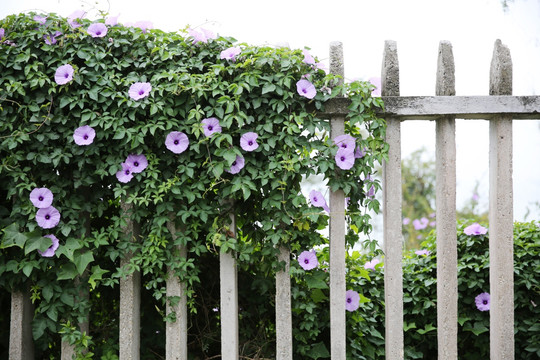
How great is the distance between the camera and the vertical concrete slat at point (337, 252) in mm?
2652

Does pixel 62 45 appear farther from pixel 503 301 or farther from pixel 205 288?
pixel 503 301

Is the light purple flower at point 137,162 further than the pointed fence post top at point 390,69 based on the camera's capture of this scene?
No

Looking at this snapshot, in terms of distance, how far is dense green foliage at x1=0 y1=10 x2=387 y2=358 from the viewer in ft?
8.34

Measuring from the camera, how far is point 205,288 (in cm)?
297

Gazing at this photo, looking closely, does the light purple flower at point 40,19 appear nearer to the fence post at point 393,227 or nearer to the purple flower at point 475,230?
the fence post at point 393,227

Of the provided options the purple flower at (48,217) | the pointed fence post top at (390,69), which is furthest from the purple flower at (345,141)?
the purple flower at (48,217)

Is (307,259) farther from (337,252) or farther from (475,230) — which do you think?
(475,230)

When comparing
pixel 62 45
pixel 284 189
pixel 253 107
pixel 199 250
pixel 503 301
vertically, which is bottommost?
pixel 503 301

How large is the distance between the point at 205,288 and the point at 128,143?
904 millimetres

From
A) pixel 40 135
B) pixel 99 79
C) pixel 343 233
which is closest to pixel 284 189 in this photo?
pixel 343 233

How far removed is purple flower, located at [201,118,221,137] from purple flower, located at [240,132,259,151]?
121 mm

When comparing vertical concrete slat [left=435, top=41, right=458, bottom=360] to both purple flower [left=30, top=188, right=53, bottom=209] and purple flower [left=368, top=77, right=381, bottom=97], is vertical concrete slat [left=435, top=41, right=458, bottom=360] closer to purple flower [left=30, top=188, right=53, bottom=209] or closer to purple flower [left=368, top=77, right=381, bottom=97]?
purple flower [left=368, top=77, right=381, bottom=97]

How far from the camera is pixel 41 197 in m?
2.59

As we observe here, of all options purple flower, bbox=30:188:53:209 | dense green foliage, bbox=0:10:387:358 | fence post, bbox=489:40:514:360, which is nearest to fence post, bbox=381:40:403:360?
dense green foliage, bbox=0:10:387:358
